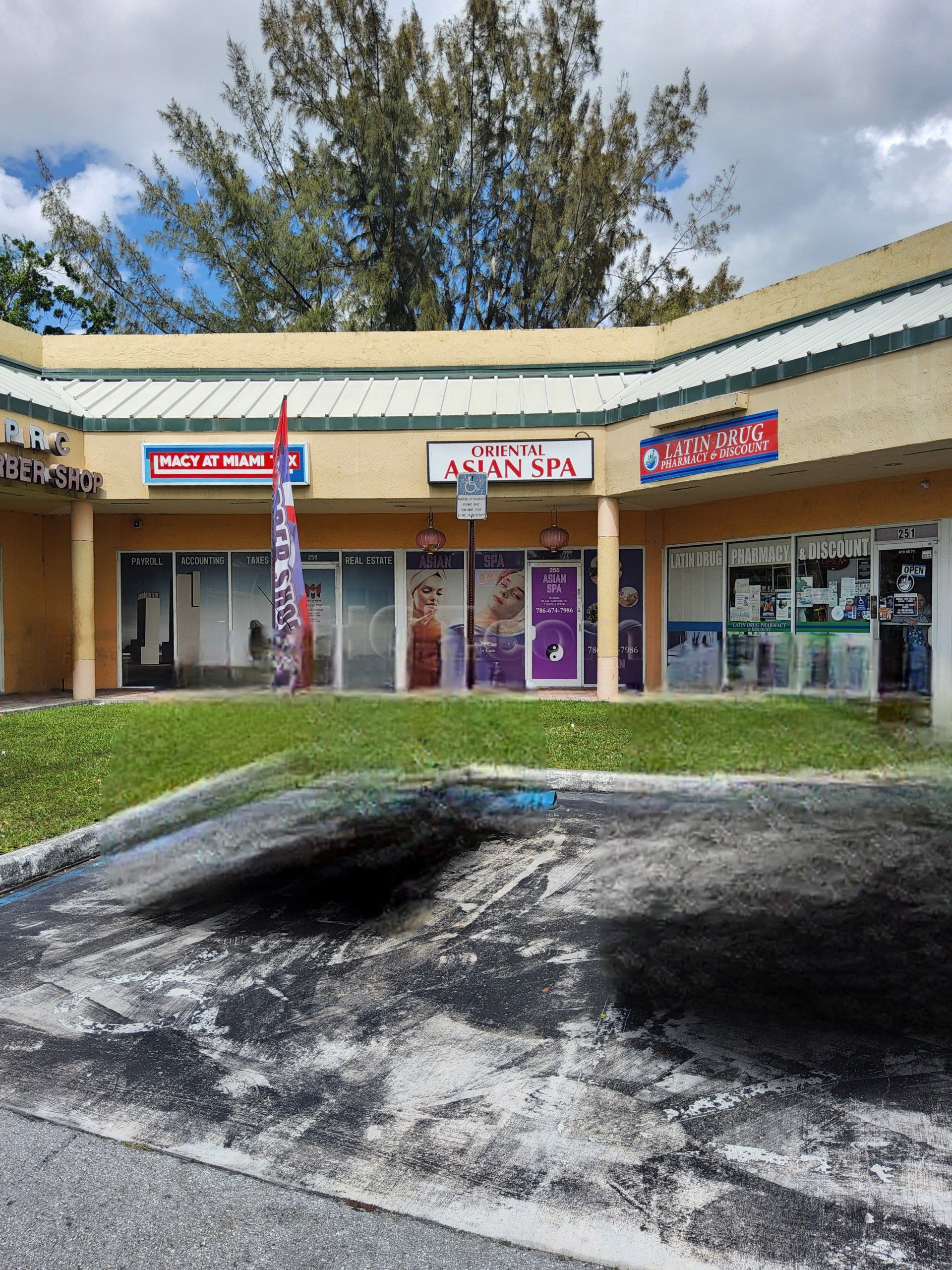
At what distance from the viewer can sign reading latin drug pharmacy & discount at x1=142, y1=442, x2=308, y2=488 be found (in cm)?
1396

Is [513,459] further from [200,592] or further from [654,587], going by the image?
[200,592]

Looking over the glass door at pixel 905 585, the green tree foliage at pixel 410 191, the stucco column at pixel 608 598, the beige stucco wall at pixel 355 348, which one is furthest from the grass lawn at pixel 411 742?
the green tree foliage at pixel 410 191

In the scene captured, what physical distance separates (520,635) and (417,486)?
3.54m

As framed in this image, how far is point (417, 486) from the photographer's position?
46.0 ft

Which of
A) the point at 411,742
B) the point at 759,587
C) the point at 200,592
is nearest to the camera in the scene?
the point at 411,742

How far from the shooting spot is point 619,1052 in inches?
130

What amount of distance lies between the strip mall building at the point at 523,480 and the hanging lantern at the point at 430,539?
1.19 feet

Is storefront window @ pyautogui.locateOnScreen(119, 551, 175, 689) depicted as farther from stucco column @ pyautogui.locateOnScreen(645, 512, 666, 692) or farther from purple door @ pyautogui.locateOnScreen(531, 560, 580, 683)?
stucco column @ pyautogui.locateOnScreen(645, 512, 666, 692)

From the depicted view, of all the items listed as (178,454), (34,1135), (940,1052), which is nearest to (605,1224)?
(940,1052)

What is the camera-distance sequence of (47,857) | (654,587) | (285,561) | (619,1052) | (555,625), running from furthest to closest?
1. (555,625)
2. (654,587)
3. (285,561)
4. (47,857)
5. (619,1052)

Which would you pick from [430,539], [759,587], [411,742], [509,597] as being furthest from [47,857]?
[509,597]

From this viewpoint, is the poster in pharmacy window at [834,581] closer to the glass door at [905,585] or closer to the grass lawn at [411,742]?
the glass door at [905,585]

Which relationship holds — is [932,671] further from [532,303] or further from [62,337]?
[532,303]

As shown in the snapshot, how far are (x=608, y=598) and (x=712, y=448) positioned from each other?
10.4 feet
